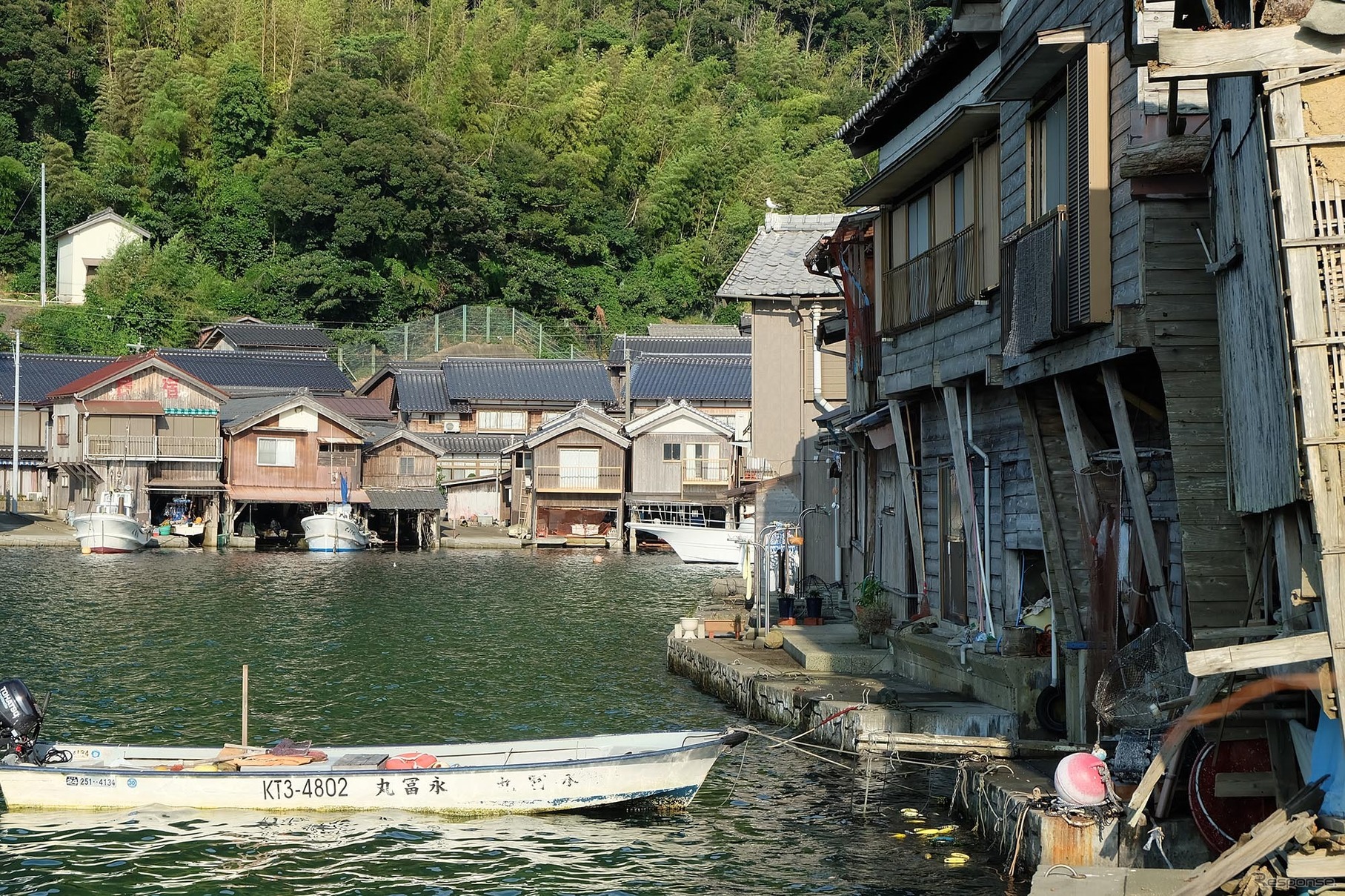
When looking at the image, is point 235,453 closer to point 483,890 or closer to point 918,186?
point 918,186

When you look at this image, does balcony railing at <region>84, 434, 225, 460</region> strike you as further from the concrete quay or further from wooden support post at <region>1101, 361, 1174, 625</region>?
wooden support post at <region>1101, 361, 1174, 625</region>

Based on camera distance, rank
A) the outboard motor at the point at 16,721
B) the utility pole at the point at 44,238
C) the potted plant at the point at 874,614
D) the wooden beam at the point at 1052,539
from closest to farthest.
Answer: the wooden beam at the point at 1052,539 < the outboard motor at the point at 16,721 < the potted plant at the point at 874,614 < the utility pole at the point at 44,238

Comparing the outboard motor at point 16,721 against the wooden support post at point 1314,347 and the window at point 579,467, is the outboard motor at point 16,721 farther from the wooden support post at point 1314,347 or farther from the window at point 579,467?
the window at point 579,467

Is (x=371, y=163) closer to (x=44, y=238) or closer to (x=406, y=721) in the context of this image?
(x=44, y=238)

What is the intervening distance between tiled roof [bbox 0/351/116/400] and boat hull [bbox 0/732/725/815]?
56.5m

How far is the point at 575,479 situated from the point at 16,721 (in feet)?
161

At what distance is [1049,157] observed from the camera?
1473cm

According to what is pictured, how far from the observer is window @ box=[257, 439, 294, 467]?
62375 millimetres

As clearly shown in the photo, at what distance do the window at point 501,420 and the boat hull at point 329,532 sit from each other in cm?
1292

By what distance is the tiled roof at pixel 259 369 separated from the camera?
7138cm

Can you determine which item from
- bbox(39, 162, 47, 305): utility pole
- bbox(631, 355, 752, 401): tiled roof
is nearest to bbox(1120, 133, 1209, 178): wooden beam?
bbox(631, 355, 752, 401): tiled roof

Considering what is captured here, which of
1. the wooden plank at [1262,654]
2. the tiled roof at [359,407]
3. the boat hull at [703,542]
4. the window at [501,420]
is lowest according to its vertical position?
the wooden plank at [1262,654]

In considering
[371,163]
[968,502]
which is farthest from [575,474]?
[968,502]

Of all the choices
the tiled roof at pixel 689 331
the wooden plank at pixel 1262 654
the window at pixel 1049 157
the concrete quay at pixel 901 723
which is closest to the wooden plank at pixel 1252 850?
the wooden plank at pixel 1262 654
